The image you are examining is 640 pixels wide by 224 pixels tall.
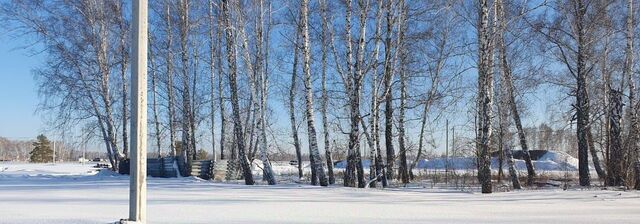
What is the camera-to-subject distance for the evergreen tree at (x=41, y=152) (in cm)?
8475

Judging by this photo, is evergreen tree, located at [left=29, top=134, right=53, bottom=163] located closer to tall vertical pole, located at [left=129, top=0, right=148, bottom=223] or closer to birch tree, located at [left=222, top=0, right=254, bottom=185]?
birch tree, located at [left=222, top=0, right=254, bottom=185]

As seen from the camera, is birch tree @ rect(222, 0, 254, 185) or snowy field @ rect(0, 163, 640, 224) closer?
snowy field @ rect(0, 163, 640, 224)

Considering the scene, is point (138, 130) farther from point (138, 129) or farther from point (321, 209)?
point (321, 209)

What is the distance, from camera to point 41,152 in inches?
3351

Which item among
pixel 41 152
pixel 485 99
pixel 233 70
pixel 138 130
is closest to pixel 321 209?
pixel 138 130

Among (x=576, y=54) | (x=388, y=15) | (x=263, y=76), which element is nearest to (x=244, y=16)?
(x=263, y=76)

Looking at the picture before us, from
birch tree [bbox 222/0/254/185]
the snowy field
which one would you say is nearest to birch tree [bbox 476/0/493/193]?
the snowy field

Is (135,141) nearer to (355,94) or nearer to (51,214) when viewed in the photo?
(51,214)

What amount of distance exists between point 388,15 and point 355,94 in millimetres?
2630

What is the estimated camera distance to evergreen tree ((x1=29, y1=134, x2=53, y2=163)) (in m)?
84.8

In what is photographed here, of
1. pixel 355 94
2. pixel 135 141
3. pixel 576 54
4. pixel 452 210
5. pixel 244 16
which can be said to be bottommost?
pixel 452 210

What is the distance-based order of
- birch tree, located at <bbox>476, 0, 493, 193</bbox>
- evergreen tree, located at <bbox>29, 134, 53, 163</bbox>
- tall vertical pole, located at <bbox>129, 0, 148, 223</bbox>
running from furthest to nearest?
evergreen tree, located at <bbox>29, 134, 53, 163</bbox>
birch tree, located at <bbox>476, 0, 493, 193</bbox>
tall vertical pole, located at <bbox>129, 0, 148, 223</bbox>

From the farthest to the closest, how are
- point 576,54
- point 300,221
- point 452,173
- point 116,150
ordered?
point 116,150 → point 452,173 → point 576,54 → point 300,221

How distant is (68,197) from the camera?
11.2 meters
